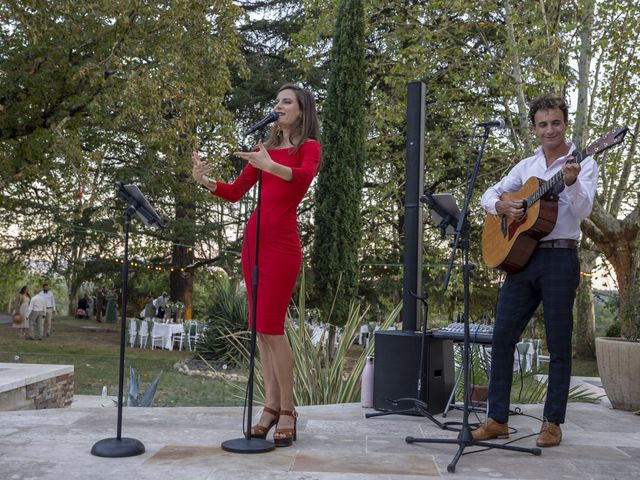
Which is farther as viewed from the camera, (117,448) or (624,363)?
(624,363)

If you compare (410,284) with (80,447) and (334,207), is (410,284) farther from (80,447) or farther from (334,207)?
(334,207)

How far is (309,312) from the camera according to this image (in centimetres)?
1242

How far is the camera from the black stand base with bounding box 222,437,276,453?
320cm

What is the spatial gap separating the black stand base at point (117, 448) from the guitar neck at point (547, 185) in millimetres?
2121

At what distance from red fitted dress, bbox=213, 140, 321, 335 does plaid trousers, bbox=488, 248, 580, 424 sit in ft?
3.74

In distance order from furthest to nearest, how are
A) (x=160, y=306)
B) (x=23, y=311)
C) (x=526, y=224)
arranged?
(x=160, y=306)
(x=23, y=311)
(x=526, y=224)

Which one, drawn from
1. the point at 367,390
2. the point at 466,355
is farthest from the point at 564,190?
the point at 367,390

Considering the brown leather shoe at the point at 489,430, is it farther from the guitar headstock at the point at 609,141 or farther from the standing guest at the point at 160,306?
the standing guest at the point at 160,306

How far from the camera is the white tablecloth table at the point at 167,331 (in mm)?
16641

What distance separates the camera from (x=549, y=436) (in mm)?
3562

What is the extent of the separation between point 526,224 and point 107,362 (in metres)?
11.7

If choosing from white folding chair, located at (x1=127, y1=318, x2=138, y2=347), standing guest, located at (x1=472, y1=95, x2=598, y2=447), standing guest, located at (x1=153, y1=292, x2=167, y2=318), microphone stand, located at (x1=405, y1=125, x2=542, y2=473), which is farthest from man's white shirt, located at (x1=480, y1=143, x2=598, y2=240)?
standing guest, located at (x1=153, y1=292, x2=167, y2=318)

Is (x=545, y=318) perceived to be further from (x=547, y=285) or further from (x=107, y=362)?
(x=107, y=362)

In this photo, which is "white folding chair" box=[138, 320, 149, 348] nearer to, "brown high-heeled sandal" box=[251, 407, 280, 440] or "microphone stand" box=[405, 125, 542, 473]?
"brown high-heeled sandal" box=[251, 407, 280, 440]
